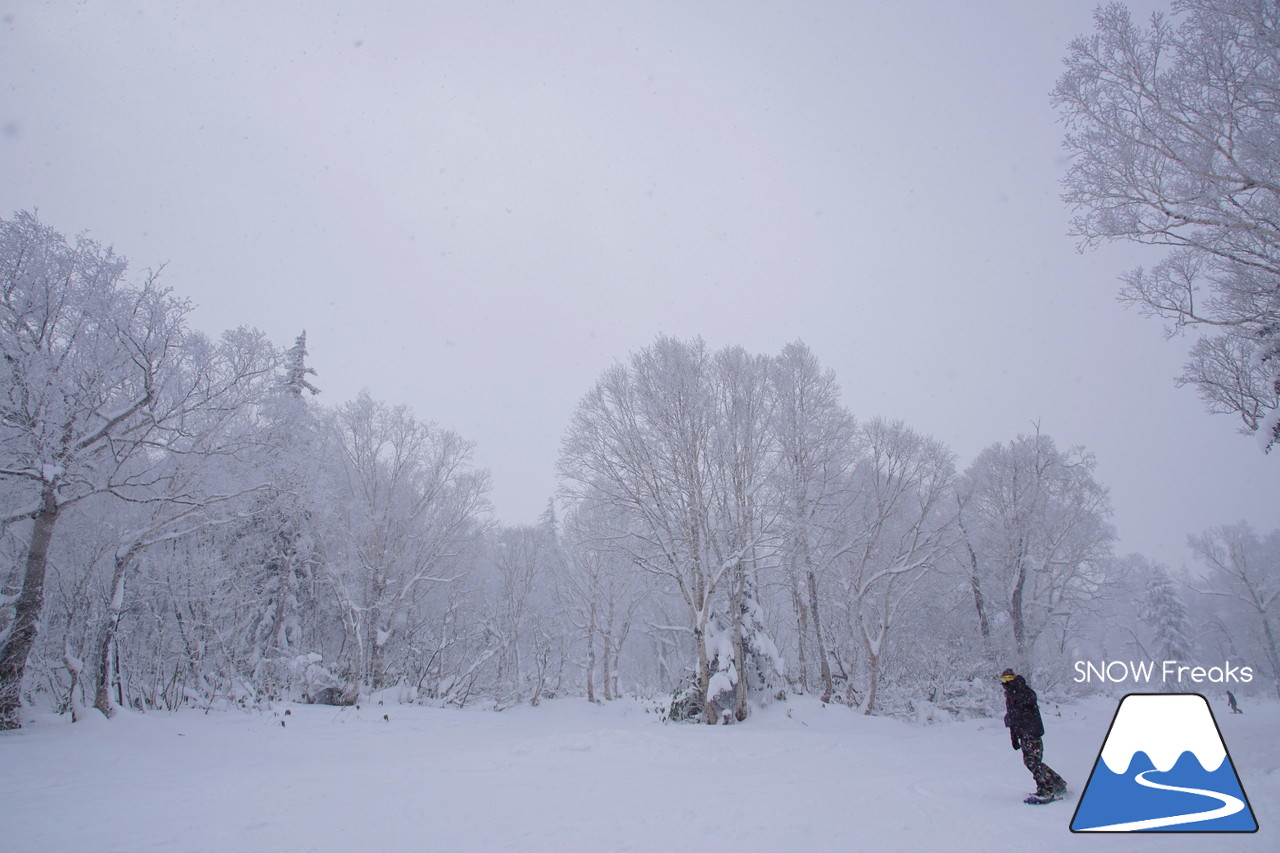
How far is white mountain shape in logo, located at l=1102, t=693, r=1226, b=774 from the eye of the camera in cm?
379

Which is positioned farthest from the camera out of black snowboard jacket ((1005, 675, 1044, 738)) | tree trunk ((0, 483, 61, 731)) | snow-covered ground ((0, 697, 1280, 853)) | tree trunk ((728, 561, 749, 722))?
tree trunk ((728, 561, 749, 722))

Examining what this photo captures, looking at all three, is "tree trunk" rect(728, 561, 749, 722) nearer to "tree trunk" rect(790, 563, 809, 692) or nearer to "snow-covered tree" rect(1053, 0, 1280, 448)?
"tree trunk" rect(790, 563, 809, 692)

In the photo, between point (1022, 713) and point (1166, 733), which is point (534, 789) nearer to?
point (1022, 713)

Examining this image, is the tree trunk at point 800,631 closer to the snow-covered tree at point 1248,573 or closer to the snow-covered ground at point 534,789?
the snow-covered ground at point 534,789

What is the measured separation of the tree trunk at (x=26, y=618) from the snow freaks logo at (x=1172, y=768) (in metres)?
15.0

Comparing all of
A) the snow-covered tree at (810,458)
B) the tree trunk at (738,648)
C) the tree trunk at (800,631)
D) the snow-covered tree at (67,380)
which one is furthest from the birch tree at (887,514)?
the snow-covered tree at (67,380)

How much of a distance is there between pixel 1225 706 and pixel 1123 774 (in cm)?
2559

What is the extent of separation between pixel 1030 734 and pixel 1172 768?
2.24 m

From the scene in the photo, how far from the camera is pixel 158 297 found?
35.1 feet

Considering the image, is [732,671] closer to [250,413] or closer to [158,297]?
[250,413]

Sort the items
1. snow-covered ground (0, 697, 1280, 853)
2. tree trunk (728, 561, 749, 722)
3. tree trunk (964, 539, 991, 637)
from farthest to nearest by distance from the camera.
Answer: tree trunk (964, 539, 991, 637)
tree trunk (728, 561, 749, 722)
snow-covered ground (0, 697, 1280, 853)

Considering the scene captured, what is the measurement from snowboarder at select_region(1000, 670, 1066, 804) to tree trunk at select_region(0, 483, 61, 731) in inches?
596

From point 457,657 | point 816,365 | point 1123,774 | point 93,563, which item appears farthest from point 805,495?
point 457,657

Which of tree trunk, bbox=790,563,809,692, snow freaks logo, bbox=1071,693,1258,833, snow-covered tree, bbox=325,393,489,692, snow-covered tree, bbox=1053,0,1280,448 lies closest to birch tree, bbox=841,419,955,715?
tree trunk, bbox=790,563,809,692
